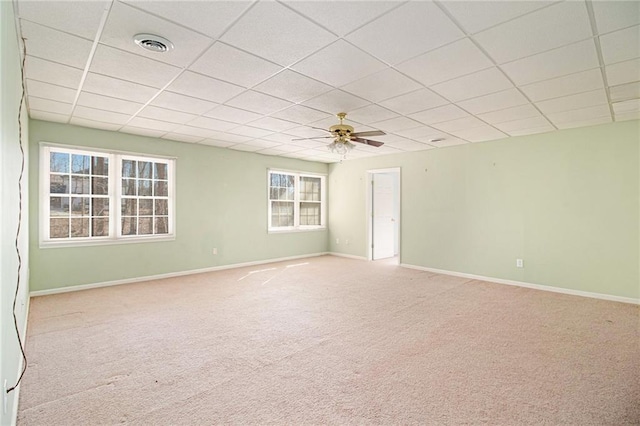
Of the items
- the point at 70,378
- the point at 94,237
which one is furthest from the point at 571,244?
the point at 94,237

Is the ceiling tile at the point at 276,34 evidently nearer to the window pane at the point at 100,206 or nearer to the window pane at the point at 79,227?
the window pane at the point at 100,206

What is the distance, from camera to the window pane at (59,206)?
4.73 meters

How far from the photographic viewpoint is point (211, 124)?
15.4 feet

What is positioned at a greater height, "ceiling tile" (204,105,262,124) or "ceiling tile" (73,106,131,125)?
"ceiling tile" (73,106,131,125)

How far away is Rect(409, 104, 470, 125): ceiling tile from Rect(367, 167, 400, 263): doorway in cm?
279

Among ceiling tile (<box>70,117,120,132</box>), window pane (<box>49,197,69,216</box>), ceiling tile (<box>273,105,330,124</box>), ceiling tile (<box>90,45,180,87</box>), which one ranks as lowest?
window pane (<box>49,197,69,216</box>)

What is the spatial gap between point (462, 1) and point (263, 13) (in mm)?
1214

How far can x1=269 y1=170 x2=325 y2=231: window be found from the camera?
7.51 metres

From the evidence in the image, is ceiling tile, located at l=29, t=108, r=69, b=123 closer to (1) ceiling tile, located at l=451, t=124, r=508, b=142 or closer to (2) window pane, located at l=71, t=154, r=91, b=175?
(2) window pane, located at l=71, t=154, r=91, b=175

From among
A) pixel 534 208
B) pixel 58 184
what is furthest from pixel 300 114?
pixel 534 208

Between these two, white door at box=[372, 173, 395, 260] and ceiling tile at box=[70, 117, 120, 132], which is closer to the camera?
ceiling tile at box=[70, 117, 120, 132]

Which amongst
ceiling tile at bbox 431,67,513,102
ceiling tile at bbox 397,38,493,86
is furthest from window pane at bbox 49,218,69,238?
ceiling tile at bbox 431,67,513,102

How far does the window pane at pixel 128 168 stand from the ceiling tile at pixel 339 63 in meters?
3.99

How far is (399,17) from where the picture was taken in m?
2.10
